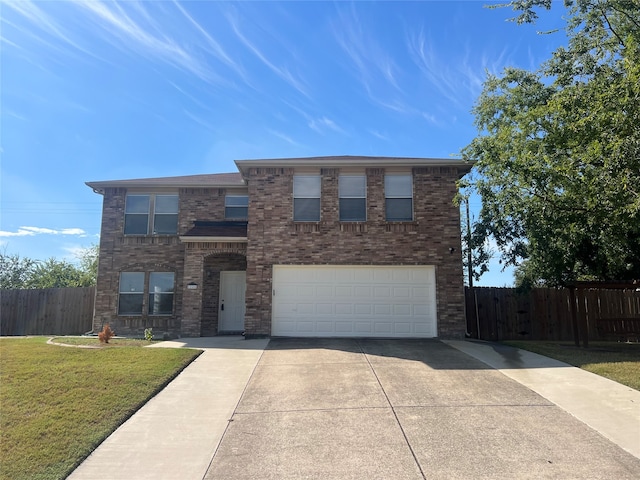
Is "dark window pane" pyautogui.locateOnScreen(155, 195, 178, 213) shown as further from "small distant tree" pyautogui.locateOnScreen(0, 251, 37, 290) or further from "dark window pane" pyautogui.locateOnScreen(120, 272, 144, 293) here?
"small distant tree" pyautogui.locateOnScreen(0, 251, 37, 290)

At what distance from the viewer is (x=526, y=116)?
11.5 m

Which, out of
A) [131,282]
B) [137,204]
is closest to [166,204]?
[137,204]

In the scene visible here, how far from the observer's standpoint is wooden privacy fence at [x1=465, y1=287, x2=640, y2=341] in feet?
52.4

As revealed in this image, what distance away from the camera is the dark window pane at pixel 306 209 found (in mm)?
14055

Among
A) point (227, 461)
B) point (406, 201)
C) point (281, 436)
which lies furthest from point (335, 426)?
point (406, 201)

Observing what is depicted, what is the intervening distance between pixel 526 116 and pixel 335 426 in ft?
31.3

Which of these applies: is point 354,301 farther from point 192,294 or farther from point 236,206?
point 236,206

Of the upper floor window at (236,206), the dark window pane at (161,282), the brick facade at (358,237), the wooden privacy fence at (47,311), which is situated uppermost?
the upper floor window at (236,206)

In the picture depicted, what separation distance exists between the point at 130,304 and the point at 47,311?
4.25 meters

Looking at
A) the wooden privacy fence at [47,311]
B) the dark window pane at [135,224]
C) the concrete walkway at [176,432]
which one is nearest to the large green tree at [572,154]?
the concrete walkway at [176,432]

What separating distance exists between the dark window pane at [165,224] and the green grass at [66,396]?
636cm

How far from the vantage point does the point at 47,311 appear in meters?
17.5

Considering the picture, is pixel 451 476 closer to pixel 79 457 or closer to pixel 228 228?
pixel 79 457

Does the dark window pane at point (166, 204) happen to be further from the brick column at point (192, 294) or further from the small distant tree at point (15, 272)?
the small distant tree at point (15, 272)
